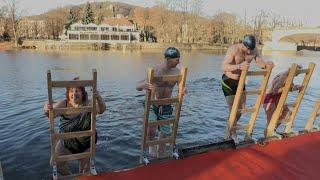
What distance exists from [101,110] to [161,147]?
156cm

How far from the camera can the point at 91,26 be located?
8075 cm

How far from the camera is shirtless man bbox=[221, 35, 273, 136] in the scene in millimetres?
6352

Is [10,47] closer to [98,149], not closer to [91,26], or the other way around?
[91,26]

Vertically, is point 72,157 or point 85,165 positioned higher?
point 72,157

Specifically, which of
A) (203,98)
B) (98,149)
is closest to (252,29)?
(203,98)

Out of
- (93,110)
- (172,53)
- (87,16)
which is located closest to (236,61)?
(172,53)

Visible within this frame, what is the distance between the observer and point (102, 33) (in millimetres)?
81125

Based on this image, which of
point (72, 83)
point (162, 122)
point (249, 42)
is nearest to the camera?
point (72, 83)

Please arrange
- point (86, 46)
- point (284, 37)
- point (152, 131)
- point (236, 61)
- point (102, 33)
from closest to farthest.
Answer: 1. point (152, 131)
2. point (236, 61)
3. point (86, 46)
4. point (284, 37)
5. point (102, 33)

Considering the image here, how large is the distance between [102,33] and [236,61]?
76.8 meters

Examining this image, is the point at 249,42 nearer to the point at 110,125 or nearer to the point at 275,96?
the point at 275,96

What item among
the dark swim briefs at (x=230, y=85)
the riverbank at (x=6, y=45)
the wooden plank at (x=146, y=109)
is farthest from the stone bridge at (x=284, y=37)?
the wooden plank at (x=146, y=109)

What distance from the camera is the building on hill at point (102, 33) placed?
79000 millimetres

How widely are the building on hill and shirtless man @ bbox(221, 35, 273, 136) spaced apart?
71948mm
